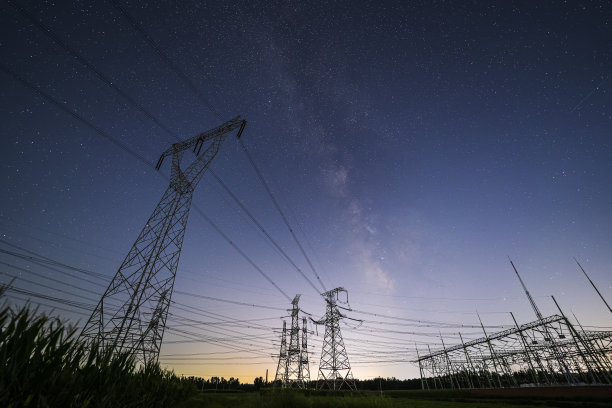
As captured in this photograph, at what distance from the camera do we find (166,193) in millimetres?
15594

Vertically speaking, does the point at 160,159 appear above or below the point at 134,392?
above

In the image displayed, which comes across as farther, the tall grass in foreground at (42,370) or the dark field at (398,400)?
the dark field at (398,400)

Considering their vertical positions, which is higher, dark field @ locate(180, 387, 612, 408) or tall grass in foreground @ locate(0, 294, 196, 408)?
tall grass in foreground @ locate(0, 294, 196, 408)

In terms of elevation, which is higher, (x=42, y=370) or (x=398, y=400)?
(x=42, y=370)

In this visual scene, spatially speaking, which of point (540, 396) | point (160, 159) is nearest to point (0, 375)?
point (160, 159)

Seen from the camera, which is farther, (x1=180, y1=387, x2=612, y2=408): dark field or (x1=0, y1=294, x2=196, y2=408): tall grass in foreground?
(x1=180, y1=387, x2=612, y2=408): dark field

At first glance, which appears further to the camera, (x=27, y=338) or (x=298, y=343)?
(x=298, y=343)

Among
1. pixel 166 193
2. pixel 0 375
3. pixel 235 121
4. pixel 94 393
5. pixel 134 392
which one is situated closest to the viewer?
pixel 0 375

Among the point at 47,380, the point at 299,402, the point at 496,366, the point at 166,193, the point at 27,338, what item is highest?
the point at 166,193

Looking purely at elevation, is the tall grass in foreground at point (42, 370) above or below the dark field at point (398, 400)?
above

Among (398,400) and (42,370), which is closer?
(42,370)

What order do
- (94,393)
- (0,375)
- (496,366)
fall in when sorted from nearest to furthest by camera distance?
(0,375)
(94,393)
(496,366)

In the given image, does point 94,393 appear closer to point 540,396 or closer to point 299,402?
point 299,402

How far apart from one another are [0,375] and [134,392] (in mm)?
4337
